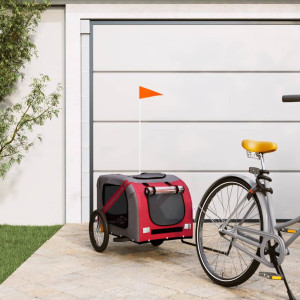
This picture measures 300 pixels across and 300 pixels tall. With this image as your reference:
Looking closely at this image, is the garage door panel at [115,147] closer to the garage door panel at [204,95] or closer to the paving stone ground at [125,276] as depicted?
the garage door panel at [204,95]

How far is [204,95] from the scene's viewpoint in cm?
663

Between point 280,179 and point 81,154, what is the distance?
2.76m

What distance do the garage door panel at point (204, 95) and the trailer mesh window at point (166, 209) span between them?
2324 mm

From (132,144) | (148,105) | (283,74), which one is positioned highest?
(283,74)

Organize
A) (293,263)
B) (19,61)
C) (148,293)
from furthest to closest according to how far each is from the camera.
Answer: (19,61)
(293,263)
(148,293)

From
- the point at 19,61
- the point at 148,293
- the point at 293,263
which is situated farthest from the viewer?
the point at 19,61

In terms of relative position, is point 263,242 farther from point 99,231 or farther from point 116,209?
point 99,231

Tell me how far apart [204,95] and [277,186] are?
5.30 ft

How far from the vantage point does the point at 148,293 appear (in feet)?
11.4

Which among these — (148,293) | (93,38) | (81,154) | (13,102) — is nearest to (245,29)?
(93,38)

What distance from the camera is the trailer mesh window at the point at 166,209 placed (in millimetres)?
4344

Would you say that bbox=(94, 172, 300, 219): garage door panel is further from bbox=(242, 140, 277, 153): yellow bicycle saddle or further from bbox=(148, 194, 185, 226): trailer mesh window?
bbox=(242, 140, 277, 153): yellow bicycle saddle

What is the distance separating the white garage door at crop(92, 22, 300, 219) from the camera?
21.6 feet

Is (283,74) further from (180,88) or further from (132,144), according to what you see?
(132,144)
